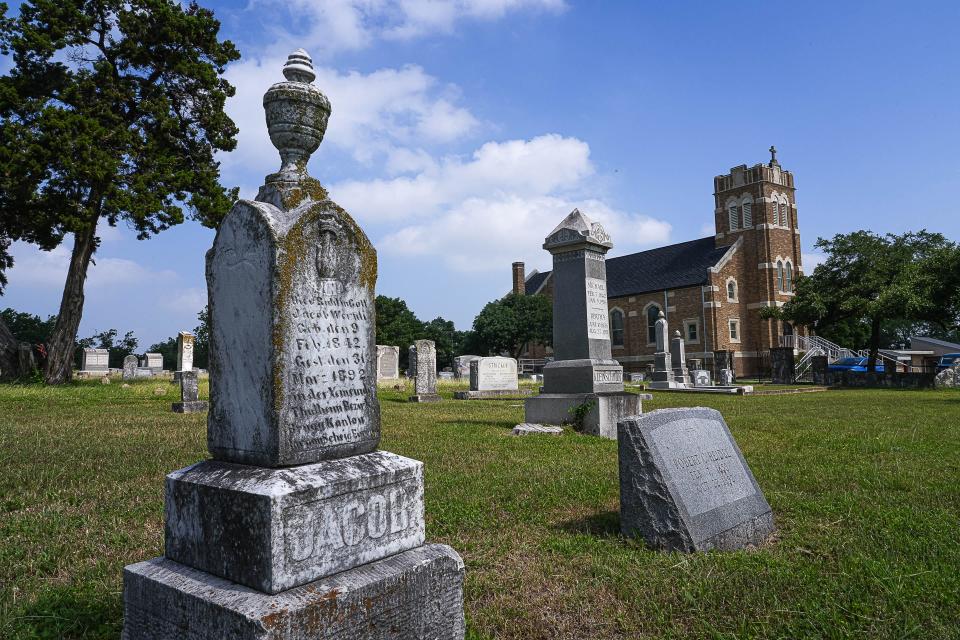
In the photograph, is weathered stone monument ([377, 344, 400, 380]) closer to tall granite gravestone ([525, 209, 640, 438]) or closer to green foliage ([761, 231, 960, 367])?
tall granite gravestone ([525, 209, 640, 438])

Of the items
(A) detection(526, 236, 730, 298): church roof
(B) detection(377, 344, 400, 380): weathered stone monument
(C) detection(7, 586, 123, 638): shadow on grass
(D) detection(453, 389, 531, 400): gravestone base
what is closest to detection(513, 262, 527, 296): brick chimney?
(A) detection(526, 236, 730, 298): church roof

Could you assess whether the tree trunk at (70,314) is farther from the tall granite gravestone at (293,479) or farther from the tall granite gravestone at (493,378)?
the tall granite gravestone at (293,479)

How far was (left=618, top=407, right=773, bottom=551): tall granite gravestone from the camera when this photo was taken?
11.7 feet

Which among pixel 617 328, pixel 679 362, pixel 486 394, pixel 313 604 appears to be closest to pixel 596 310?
pixel 313 604

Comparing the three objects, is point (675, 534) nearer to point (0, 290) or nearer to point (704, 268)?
point (0, 290)

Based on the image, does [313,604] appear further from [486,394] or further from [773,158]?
[773,158]

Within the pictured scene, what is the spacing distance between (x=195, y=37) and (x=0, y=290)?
1025 centimetres

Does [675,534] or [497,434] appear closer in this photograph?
[675,534]

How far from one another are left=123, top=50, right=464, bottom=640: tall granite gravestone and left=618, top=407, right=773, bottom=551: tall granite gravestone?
1539 millimetres

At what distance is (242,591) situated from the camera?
215 centimetres

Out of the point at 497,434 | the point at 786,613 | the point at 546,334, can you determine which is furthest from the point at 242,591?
the point at 546,334

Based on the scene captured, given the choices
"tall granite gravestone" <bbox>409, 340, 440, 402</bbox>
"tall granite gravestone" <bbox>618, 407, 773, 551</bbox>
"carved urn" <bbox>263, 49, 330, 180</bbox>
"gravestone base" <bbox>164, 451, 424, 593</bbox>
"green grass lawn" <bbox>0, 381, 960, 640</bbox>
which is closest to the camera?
"gravestone base" <bbox>164, 451, 424, 593</bbox>

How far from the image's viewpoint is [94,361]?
1282 inches

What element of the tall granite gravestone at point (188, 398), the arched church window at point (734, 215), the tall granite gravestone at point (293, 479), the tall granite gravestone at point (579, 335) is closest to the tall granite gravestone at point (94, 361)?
the tall granite gravestone at point (188, 398)
